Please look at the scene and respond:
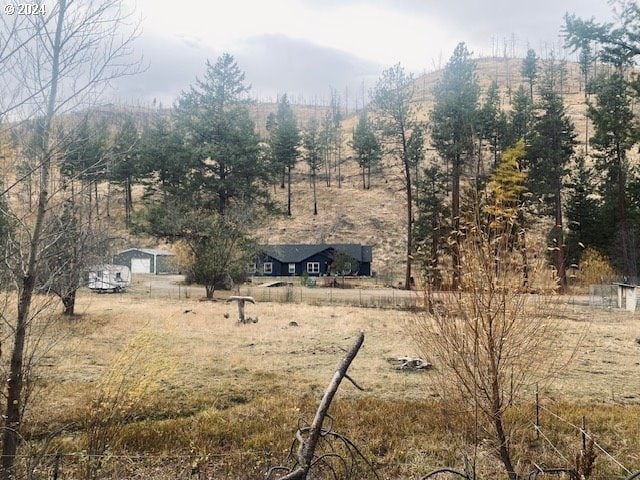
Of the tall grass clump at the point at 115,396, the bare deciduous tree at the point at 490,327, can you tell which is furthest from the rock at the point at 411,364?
the tall grass clump at the point at 115,396

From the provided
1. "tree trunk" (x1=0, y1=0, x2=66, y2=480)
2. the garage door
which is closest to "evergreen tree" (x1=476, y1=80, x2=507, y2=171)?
the garage door

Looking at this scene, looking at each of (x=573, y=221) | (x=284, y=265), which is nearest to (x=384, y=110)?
(x=573, y=221)

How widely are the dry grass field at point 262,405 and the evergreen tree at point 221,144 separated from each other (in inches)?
673

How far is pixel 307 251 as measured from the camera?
151 ft

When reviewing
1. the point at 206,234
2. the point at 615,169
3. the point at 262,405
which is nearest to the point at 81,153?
the point at 262,405

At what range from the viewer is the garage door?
155 feet

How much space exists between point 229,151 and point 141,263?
22946 millimetres

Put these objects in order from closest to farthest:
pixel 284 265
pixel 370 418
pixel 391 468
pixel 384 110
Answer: pixel 391 468 < pixel 370 418 < pixel 384 110 < pixel 284 265

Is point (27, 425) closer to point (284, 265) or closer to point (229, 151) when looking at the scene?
point (229, 151)

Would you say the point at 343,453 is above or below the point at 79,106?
below

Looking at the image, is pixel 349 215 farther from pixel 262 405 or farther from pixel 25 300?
pixel 25 300

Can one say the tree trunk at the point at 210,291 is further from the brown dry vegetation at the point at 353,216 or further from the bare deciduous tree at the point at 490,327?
the bare deciduous tree at the point at 490,327

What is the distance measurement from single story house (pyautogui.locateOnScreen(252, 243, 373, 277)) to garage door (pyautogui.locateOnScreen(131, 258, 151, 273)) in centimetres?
1108

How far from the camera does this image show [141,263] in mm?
47375
